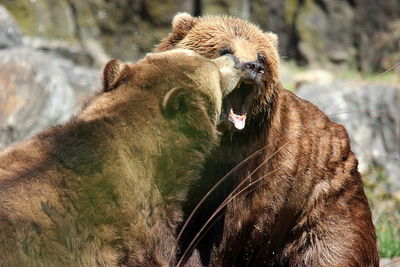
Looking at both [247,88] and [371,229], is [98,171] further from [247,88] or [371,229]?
[371,229]

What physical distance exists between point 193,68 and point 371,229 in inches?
93.5

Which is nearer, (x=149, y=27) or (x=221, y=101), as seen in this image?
(x=221, y=101)

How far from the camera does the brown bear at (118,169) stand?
13.3 feet

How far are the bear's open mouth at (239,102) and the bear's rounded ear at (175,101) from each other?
0.48 meters

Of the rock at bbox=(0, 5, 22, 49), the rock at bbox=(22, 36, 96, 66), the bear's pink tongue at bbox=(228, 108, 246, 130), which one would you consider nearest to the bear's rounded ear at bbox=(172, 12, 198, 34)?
the bear's pink tongue at bbox=(228, 108, 246, 130)

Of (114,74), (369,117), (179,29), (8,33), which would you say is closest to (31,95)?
(8,33)

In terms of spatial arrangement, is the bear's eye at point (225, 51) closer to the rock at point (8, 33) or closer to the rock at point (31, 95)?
the rock at point (31, 95)

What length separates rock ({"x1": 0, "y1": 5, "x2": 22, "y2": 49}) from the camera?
11.7 metres

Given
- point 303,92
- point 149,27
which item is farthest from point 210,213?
point 149,27

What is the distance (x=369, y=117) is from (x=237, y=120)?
7898mm

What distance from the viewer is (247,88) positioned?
5445mm

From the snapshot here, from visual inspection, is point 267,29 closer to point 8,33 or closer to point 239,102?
point 8,33

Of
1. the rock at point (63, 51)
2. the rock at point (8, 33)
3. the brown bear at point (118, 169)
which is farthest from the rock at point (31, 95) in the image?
the rock at point (63, 51)

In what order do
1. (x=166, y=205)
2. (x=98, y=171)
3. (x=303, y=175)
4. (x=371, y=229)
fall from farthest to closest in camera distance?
1. (x=371, y=229)
2. (x=303, y=175)
3. (x=166, y=205)
4. (x=98, y=171)
